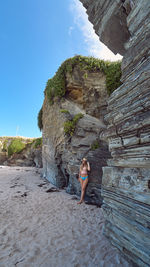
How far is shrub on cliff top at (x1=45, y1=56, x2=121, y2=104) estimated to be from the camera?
359 inches

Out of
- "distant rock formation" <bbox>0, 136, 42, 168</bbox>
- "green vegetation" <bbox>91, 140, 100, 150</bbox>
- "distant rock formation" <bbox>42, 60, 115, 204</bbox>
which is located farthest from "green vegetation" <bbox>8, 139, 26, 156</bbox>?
"green vegetation" <bbox>91, 140, 100, 150</bbox>

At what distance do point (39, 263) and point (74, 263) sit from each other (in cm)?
80

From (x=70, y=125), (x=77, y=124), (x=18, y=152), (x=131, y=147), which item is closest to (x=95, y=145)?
(x=77, y=124)

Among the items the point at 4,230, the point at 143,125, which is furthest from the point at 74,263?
the point at 143,125

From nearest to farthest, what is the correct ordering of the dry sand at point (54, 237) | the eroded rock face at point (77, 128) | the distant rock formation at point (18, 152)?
the dry sand at point (54, 237) → the eroded rock face at point (77, 128) → the distant rock formation at point (18, 152)

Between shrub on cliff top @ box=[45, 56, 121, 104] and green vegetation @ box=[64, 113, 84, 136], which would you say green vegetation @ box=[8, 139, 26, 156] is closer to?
shrub on cliff top @ box=[45, 56, 121, 104]

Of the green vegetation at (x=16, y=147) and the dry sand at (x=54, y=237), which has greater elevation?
the green vegetation at (x=16, y=147)

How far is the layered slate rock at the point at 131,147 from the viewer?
2566 millimetres

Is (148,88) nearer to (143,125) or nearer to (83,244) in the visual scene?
(143,125)

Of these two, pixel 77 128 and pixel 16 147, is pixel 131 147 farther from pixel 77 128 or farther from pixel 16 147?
pixel 16 147

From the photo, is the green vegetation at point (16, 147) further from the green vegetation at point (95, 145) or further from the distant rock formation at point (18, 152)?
the green vegetation at point (95, 145)

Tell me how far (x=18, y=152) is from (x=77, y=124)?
25608 millimetres

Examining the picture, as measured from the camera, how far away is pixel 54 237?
379 centimetres

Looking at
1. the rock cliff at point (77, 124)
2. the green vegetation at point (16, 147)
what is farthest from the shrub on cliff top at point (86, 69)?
the green vegetation at point (16, 147)
